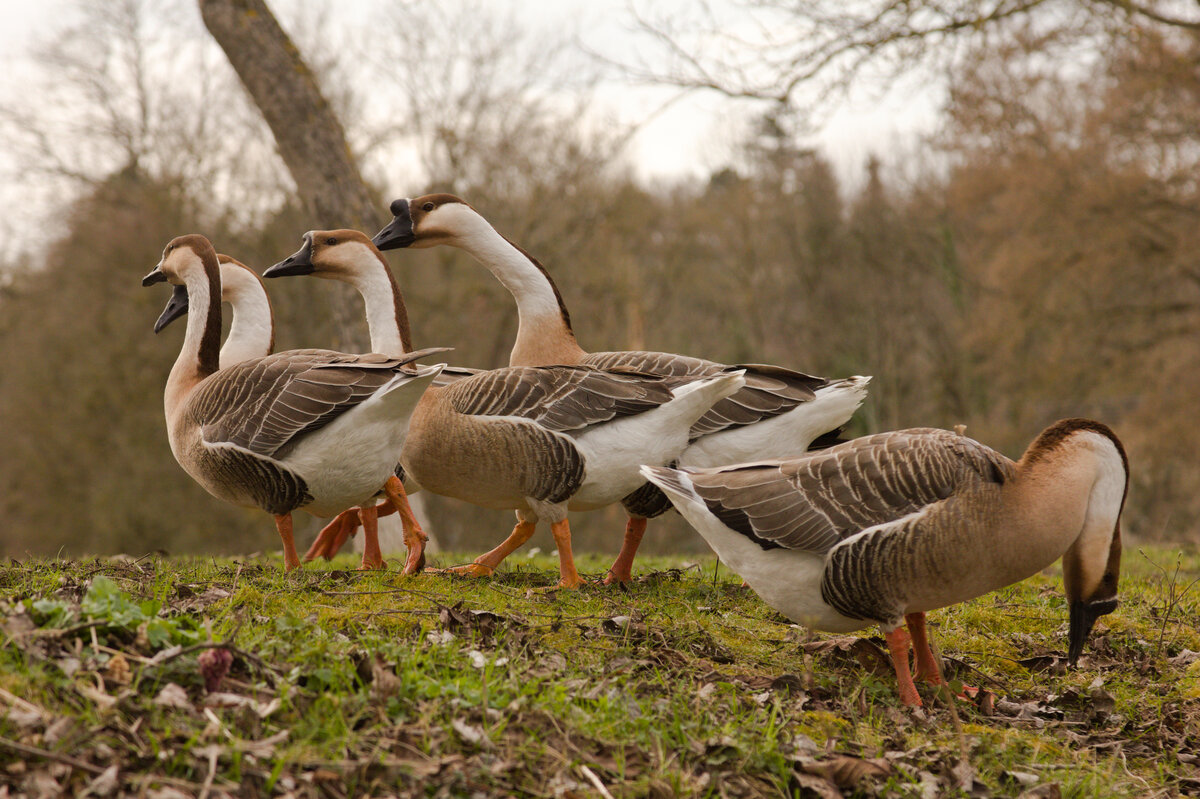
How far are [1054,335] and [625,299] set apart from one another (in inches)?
392

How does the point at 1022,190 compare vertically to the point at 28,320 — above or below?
above

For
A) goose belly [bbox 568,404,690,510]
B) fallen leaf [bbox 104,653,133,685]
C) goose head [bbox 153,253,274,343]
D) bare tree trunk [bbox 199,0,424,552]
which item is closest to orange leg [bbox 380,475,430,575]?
goose belly [bbox 568,404,690,510]

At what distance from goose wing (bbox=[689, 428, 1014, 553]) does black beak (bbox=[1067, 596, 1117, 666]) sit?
2.68ft

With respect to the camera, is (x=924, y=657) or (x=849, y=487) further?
(x=924, y=657)

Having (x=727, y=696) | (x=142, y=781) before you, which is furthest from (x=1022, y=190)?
(x=142, y=781)

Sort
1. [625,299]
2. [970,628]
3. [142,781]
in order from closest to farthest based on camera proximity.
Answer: [142,781] → [970,628] → [625,299]

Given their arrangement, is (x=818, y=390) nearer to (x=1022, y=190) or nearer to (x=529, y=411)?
(x=529, y=411)

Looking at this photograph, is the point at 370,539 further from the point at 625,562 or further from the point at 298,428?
the point at 625,562

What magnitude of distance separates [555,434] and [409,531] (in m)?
1.27

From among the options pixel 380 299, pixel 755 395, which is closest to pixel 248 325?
pixel 380 299

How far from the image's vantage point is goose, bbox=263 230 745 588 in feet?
20.1

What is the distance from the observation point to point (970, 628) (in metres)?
6.05

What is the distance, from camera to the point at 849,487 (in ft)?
15.4

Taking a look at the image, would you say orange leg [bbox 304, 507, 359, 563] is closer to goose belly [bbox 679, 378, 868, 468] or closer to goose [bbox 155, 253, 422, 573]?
goose [bbox 155, 253, 422, 573]
